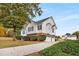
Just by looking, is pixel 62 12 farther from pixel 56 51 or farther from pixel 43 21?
pixel 56 51

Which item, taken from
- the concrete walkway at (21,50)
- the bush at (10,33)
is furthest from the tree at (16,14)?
the concrete walkway at (21,50)

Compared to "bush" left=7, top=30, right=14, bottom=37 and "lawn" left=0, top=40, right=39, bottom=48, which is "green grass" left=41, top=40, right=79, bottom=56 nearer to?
"lawn" left=0, top=40, right=39, bottom=48

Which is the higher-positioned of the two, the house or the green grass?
the house

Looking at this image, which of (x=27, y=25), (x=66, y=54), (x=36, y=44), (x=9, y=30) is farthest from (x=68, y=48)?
(x=9, y=30)

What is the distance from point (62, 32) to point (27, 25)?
318mm

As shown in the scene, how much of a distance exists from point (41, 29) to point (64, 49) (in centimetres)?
27

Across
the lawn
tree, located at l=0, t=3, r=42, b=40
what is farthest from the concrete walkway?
tree, located at l=0, t=3, r=42, b=40

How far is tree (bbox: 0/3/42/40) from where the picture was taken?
6.87 ft

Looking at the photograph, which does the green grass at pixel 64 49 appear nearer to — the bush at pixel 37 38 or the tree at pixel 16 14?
the bush at pixel 37 38

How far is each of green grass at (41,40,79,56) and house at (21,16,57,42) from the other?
0.28 feet

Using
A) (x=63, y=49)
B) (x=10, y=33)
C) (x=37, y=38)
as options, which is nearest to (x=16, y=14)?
(x=10, y=33)

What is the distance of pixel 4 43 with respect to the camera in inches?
81.6

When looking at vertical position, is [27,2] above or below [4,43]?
above

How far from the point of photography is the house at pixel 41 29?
2070mm
